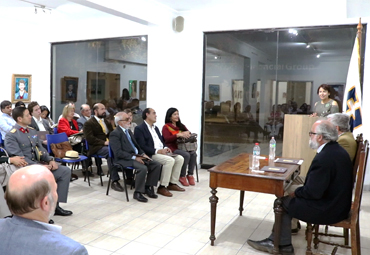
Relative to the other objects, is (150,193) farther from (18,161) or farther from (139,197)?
(18,161)

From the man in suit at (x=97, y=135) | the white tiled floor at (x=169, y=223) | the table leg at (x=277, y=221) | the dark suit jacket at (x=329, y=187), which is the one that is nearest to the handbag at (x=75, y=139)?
the man in suit at (x=97, y=135)

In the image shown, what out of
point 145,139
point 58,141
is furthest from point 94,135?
point 145,139

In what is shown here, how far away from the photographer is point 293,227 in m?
3.96

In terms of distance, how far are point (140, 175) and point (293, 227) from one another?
2152mm

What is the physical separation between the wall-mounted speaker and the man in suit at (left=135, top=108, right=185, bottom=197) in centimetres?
222

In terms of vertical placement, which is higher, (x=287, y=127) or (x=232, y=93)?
(x=232, y=93)

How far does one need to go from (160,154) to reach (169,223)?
156 cm

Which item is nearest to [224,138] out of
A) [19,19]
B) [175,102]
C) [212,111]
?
[212,111]

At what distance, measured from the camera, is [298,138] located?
557 cm

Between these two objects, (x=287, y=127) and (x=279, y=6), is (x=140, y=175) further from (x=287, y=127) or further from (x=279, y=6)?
(x=279, y=6)

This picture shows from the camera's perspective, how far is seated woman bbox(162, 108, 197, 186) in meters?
5.93

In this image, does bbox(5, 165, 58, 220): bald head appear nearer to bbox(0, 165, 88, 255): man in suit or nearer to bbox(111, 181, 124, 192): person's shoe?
bbox(0, 165, 88, 255): man in suit

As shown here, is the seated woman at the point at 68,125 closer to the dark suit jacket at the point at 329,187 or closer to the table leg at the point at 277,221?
the table leg at the point at 277,221

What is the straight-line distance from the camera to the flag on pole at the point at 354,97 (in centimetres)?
493
